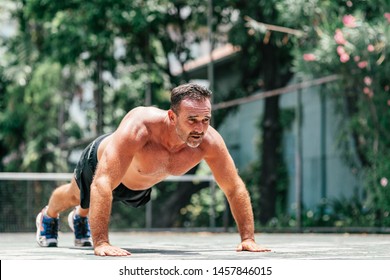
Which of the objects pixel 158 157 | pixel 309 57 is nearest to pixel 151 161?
pixel 158 157

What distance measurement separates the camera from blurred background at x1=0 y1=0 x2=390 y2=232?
11.9 meters

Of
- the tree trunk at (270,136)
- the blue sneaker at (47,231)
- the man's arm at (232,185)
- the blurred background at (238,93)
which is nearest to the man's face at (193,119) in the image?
the man's arm at (232,185)

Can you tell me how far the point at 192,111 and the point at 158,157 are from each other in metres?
0.73

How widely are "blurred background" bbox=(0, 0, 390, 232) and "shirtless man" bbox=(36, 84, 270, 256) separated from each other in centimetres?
503

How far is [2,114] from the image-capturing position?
19.6 m

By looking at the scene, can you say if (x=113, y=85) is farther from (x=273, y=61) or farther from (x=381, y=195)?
(x=381, y=195)

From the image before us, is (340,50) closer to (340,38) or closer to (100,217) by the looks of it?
(340,38)

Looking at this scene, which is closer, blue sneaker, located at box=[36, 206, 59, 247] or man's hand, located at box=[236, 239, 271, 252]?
man's hand, located at box=[236, 239, 271, 252]

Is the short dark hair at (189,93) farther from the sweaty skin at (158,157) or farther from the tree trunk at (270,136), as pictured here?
the tree trunk at (270,136)

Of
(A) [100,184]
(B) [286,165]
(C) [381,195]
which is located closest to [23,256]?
(A) [100,184]

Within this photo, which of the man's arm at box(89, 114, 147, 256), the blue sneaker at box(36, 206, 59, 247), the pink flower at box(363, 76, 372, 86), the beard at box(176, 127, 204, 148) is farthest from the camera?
the pink flower at box(363, 76, 372, 86)

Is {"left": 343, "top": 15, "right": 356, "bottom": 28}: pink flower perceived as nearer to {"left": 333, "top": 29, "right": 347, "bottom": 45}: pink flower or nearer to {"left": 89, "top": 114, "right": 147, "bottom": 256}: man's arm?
{"left": 333, "top": 29, "right": 347, "bottom": 45}: pink flower

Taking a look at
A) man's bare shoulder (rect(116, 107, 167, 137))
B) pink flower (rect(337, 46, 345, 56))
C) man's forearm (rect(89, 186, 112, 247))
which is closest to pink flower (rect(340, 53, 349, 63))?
pink flower (rect(337, 46, 345, 56))

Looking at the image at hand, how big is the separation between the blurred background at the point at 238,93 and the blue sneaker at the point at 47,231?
488cm
